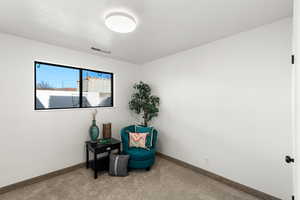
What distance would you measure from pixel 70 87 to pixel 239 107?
3.22 metres

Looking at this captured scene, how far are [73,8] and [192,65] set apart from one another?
2.20 meters

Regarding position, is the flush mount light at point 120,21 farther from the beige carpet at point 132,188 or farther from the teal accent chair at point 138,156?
the beige carpet at point 132,188

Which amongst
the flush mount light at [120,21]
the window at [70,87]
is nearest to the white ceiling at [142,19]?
the flush mount light at [120,21]

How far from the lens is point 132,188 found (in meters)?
2.15

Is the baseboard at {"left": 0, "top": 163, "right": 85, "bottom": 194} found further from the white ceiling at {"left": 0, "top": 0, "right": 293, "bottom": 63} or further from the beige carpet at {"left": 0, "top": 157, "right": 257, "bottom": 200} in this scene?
the white ceiling at {"left": 0, "top": 0, "right": 293, "bottom": 63}

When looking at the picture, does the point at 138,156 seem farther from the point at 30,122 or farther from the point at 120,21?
the point at 120,21

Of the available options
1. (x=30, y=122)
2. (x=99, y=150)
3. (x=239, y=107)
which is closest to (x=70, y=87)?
(x=30, y=122)

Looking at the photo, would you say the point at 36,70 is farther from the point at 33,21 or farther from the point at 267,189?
the point at 267,189

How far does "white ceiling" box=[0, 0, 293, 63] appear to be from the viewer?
147 cm

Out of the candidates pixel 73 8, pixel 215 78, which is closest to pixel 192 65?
pixel 215 78

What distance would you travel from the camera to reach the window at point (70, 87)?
97.1 inches

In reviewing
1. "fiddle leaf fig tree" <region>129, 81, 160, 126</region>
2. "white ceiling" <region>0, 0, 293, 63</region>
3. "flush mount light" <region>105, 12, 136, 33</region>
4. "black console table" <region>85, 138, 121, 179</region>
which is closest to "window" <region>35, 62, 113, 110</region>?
"white ceiling" <region>0, 0, 293, 63</region>

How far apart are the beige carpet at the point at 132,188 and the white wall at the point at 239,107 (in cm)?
32

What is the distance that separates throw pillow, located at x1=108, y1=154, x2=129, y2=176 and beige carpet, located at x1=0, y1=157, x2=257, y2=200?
9cm
